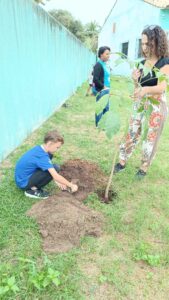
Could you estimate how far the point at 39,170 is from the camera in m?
3.19

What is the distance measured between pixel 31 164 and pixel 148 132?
Result: 59.5 inches

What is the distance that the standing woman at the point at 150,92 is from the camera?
10.6ft

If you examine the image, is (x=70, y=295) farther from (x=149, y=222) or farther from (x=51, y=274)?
(x=149, y=222)

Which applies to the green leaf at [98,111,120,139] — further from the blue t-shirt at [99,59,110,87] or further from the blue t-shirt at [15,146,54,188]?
the blue t-shirt at [99,59,110,87]

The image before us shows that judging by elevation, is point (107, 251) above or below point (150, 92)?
below

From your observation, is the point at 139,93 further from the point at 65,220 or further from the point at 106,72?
the point at 106,72

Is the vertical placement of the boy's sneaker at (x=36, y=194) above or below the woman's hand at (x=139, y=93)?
below

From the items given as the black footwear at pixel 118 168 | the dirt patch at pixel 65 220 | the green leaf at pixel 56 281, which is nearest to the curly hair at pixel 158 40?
the black footwear at pixel 118 168

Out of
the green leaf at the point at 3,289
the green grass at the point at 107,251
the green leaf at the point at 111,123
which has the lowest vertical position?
the green grass at the point at 107,251

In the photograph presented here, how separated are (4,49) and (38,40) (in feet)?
6.46

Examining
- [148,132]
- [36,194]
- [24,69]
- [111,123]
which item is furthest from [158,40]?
[24,69]

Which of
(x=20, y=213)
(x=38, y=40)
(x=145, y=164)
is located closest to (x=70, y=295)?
(x=20, y=213)

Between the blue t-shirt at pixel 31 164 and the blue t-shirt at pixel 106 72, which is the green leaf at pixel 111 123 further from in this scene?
the blue t-shirt at pixel 106 72

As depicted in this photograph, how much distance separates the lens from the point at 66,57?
9.45 m
